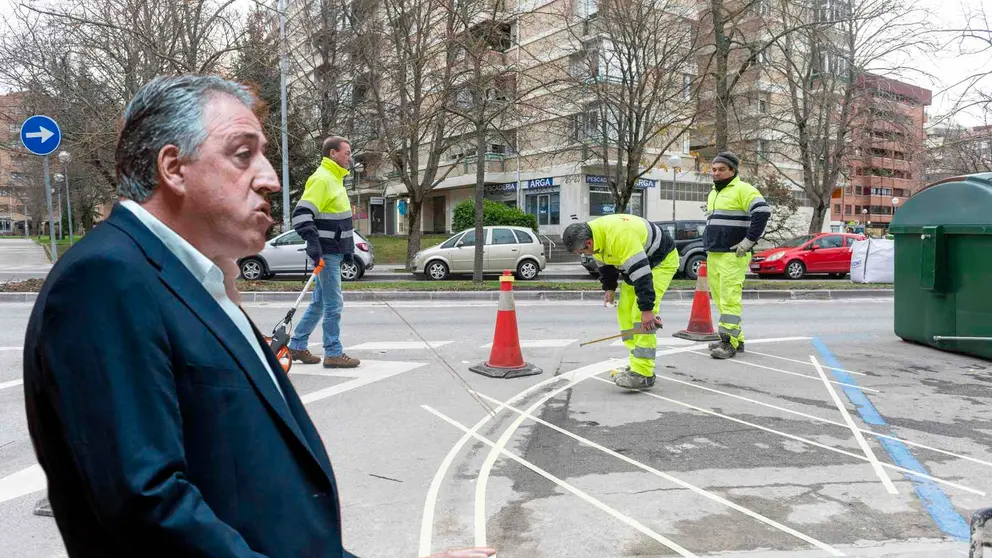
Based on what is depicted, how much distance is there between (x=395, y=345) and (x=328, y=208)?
2409 millimetres

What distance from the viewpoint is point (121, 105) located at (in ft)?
61.8

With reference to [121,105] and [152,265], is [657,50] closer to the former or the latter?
[121,105]

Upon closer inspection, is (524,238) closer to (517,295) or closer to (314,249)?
(517,295)

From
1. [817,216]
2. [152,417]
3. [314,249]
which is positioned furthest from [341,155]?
[817,216]

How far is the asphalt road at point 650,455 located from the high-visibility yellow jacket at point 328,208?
1345 mm

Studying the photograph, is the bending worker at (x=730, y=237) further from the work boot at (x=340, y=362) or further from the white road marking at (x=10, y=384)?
the white road marking at (x=10, y=384)

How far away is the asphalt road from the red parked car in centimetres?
1433

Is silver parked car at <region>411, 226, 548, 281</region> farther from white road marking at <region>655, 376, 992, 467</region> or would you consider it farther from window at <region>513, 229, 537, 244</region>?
white road marking at <region>655, 376, 992, 467</region>

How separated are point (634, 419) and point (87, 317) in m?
4.86

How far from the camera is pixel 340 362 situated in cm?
741

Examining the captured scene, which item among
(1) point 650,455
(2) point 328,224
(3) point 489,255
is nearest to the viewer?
(1) point 650,455

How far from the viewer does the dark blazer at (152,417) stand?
104 cm

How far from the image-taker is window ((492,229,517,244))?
67.1ft

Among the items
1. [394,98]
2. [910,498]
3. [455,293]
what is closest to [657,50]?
[394,98]
